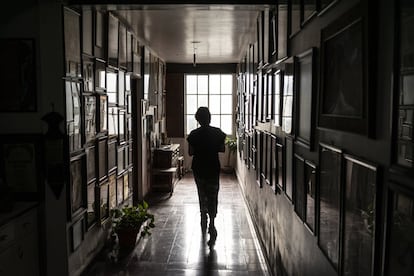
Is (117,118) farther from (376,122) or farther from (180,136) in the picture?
(180,136)

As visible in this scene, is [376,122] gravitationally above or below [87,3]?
below

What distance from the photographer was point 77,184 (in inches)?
131

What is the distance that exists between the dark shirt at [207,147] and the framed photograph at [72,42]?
5.02ft

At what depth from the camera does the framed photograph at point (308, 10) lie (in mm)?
2027

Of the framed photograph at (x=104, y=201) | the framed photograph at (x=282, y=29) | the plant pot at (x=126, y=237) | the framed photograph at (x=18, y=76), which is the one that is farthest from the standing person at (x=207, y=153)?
the framed photograph at (x=18, y=76)

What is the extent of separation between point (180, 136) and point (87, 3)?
6899 mm

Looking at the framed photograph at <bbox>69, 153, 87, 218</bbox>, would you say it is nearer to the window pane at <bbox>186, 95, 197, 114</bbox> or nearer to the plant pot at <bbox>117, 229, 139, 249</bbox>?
the plant pot at <bbox>117, 229, 139, 249</bbox>

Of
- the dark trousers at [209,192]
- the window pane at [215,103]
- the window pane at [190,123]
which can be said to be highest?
the window pane at [215,103]

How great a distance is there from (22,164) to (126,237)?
152 cm

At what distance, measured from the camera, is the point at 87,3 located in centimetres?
306

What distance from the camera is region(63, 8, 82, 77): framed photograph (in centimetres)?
306

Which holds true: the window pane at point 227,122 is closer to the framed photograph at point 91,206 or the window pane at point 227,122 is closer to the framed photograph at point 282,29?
the framed photograph at point 91,206

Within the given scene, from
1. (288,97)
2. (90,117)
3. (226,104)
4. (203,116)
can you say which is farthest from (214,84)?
(288,97)

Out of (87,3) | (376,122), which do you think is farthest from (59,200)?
(376,122)
